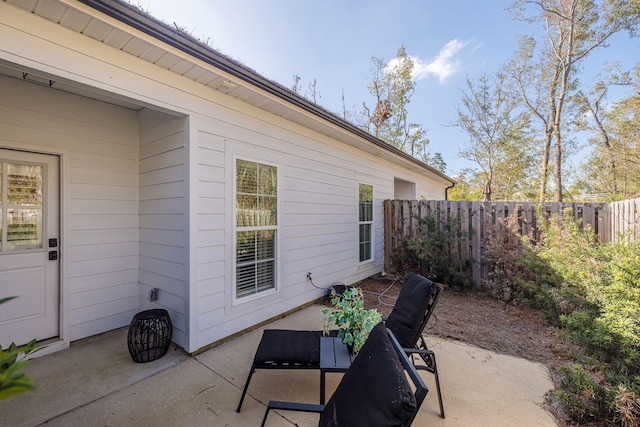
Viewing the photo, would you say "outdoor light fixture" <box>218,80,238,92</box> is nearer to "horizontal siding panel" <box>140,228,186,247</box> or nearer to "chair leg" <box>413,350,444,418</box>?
"horizontal siding panel" <box>140,228,186,247</box>

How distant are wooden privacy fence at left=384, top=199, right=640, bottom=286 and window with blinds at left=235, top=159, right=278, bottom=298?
342 cm

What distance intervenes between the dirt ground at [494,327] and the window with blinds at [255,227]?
1.96m

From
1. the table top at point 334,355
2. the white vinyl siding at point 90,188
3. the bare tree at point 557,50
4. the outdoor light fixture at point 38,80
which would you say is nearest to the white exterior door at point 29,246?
the white vinyl siding at point 90,188

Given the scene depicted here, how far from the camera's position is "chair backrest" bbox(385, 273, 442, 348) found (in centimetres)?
239

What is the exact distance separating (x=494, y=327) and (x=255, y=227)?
11.5 feet

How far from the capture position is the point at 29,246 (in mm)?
2947

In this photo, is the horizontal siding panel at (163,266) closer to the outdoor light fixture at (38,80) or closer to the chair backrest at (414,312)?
the outdoor light fixture at (38,80)

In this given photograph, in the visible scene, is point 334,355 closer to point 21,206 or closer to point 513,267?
point 21,206

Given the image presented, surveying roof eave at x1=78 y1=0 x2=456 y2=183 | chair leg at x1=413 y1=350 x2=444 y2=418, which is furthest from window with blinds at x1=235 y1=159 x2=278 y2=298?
chair leg at x1=413 y1=350 x2=444 y2=418

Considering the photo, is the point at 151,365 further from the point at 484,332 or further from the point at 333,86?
the point at 333,86

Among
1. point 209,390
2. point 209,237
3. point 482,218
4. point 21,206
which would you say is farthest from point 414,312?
point 21,206

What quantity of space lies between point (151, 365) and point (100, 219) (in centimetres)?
185

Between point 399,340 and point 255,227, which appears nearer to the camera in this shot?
point 399,340

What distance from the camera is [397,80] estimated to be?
46.1ft
